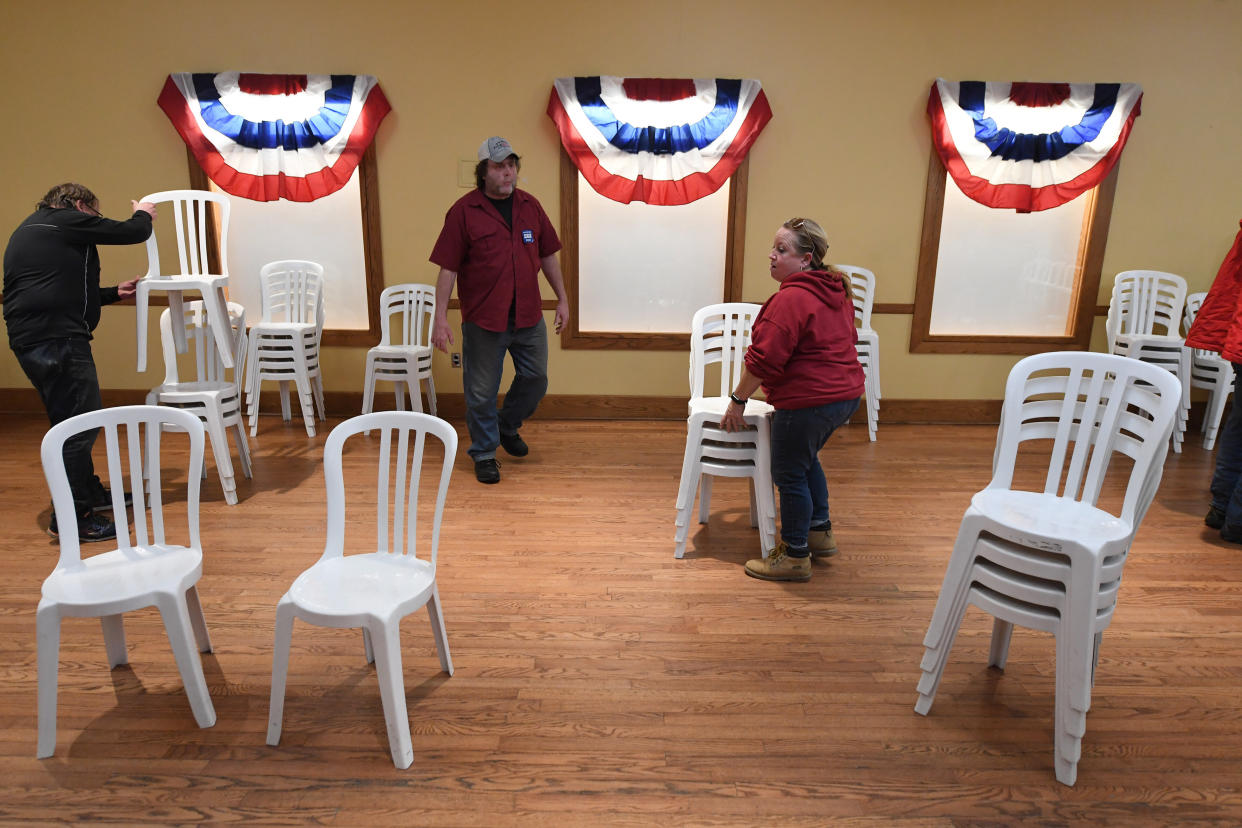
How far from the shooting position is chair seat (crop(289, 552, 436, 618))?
2.07 metres

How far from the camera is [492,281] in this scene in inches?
158

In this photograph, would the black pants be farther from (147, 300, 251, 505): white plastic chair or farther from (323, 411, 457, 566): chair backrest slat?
(323, 411, 457, 566): chair backrest slat

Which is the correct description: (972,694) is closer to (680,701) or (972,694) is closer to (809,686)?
(809,686)

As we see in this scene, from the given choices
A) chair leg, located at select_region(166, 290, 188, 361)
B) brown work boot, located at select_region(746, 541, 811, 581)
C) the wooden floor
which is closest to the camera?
the wooden floor

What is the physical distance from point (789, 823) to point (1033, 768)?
0.69 m

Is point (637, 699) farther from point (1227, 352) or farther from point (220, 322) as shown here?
point (1227, 352)

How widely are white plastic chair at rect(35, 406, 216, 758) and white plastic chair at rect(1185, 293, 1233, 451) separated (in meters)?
5.28

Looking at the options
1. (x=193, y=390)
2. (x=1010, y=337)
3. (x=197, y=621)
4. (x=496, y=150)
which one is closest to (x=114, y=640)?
(x=197, y=621)

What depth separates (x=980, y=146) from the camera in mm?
4867

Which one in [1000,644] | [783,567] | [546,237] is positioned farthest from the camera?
[546,237]

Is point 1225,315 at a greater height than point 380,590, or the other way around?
point 1225,315

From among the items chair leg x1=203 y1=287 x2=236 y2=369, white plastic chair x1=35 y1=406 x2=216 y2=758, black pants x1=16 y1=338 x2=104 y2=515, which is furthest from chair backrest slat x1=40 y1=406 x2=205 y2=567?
chair leg x1=203 y1=287 x2=236 y2=369

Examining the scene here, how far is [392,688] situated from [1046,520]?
1.72m

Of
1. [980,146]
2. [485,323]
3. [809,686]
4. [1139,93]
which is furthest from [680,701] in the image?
[1139,93]
